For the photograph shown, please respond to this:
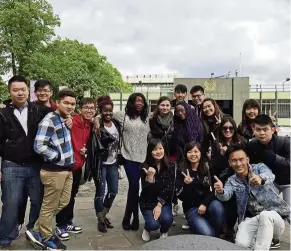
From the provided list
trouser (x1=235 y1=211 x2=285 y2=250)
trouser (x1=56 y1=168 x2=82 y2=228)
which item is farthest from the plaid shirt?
trouser (x1=235 y1=211 x2=285 y2=250)

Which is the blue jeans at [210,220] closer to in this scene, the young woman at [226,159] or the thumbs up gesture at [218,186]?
the young woman at [226,159]

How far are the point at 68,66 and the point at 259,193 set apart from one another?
2349 centimetres

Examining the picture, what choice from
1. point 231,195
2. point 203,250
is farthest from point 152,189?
point 203,250

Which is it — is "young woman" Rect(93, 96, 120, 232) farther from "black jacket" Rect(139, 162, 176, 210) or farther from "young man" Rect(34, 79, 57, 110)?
"young man" Rect(34, 79, 57, 110)

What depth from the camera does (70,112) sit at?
180 inches

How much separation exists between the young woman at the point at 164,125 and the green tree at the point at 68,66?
61.2 feet

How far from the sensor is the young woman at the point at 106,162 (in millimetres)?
5203

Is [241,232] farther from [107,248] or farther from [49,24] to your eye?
[49,24]

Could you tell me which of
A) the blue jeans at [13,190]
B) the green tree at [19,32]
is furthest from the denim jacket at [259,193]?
the green tree at [19,32]

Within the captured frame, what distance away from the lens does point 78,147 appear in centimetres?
493

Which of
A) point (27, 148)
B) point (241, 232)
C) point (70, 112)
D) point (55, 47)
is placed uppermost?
point (55, 47)

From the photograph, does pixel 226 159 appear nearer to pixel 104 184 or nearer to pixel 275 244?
pixel 275 244

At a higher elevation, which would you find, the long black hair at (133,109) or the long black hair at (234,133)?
the long black hair at (133,109)

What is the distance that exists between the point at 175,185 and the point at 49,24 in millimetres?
22837
